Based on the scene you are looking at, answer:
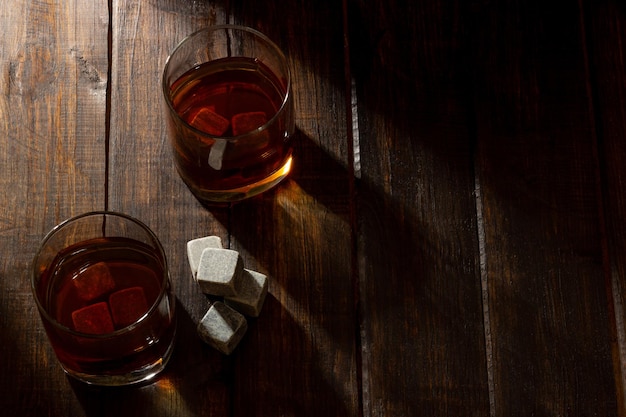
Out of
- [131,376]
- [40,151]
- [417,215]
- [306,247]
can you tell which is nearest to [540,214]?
[417,215]

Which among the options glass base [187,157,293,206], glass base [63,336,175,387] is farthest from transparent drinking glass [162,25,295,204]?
glass base [63,336,175,387]

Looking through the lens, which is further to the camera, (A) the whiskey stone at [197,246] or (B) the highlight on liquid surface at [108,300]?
(A) the whiskey stone at [197,246]

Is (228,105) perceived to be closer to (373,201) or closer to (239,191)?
(239,191)

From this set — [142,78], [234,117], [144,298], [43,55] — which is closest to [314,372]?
[144,298]

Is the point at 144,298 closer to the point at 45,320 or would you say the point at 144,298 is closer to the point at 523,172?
the point at 45,320

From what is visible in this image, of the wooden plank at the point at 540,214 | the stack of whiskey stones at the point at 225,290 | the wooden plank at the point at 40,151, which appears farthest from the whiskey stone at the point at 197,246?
the wooden plank at the point at 540,214

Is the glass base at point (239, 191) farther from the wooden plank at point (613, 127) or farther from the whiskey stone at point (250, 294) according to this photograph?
the wooden plank at point (613, 127)

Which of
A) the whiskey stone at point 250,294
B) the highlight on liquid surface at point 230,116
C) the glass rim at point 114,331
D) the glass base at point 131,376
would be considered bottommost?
the glass base at point 131,376
